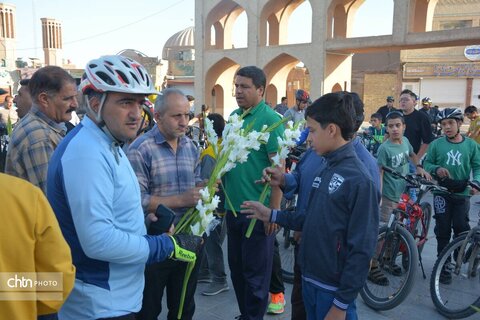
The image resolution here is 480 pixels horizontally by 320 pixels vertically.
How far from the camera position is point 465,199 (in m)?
4.95

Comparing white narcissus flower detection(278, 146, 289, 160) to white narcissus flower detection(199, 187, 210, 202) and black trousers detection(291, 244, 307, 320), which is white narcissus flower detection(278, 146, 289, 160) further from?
black trousers detection(291, 244, 307, 320)

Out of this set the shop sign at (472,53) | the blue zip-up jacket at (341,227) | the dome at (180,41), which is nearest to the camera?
the blue zip-up jacket at (341,227)

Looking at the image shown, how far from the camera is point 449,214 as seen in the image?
5090 millimetres

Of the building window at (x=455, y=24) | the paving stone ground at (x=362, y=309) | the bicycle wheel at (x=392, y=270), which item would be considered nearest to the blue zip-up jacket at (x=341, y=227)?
the paving stone ground at (x=362, y=309)

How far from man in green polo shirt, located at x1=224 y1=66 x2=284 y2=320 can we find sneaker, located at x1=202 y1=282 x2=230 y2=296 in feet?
3.34

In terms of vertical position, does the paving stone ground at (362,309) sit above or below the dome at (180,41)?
below

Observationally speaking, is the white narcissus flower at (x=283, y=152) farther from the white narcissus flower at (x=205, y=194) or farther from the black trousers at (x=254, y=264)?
the white narcissus flower at (x=205, y=194)

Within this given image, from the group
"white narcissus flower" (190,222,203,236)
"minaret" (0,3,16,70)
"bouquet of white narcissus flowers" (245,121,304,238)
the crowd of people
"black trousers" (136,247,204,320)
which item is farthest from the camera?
"minaret" (0,3,16,70)

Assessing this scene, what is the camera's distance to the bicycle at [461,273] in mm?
4152

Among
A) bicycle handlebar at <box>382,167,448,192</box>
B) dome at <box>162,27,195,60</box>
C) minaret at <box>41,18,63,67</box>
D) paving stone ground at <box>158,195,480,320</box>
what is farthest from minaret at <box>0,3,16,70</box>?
bicycle handlebar at <box>382,167,448,192</box>

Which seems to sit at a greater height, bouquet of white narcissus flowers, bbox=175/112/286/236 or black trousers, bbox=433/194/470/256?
bouquet of white narcissus flowers, bbox=175/112/286/236

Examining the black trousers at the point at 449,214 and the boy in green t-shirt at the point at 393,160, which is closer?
the black trousers at the point at 449,214

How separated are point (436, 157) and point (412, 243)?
1456 millimetres

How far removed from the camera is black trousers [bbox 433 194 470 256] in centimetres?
498
